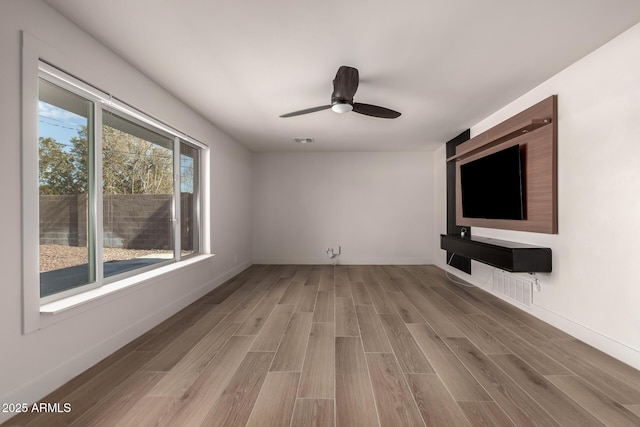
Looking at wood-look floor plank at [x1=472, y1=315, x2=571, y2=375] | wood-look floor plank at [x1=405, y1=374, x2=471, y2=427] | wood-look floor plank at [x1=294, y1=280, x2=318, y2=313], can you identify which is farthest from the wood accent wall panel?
wood-look floor plank at [x1=294, y1=280, x2=318, y2=313]

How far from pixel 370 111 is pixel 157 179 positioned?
2377mm

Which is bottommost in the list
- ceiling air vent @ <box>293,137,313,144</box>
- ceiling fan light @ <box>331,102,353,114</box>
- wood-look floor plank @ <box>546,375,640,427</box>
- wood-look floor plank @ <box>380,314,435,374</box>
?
wood-look floor plank @ <box>546,375,640,427</box>

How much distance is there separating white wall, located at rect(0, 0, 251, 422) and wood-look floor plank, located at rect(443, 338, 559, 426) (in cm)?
263

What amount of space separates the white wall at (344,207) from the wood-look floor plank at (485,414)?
4.40 m

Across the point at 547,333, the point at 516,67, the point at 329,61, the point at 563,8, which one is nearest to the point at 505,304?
the point at 547,333

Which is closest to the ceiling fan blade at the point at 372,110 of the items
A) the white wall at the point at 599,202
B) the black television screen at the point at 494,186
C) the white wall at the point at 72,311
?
the black television screen at the point at 494,186

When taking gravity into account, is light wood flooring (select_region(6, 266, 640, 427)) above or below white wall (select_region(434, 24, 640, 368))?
below

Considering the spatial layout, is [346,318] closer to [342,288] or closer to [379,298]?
[379,298]

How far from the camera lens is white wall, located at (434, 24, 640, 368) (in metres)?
2.06

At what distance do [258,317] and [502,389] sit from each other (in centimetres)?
213

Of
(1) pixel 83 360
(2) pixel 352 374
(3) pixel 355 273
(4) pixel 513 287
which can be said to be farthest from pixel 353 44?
(3) pixel 355 273

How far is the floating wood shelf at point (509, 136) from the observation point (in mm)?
2822

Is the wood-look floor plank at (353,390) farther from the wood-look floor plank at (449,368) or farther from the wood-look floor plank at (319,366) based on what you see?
the wood-look floor plank at (449,368)

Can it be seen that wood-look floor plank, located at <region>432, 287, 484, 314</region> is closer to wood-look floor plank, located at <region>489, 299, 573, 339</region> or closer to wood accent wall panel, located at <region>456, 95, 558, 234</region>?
wood-look floor plank, located at <region>489, 299, 573, 339</region>
